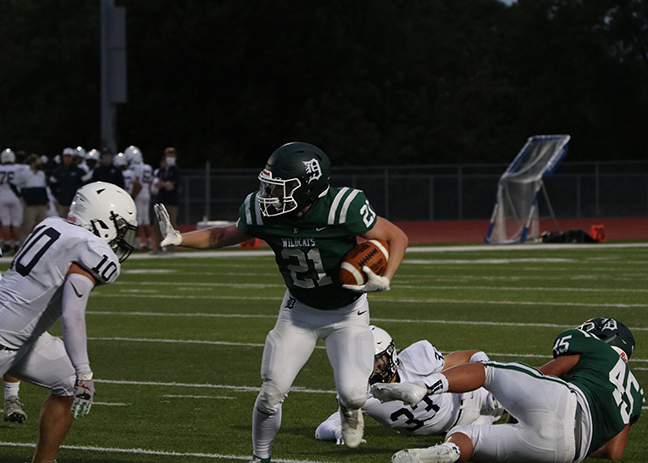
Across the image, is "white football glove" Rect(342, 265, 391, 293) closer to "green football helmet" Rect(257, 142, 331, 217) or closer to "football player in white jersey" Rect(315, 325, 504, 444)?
"green football helmet" Rect(257, 142, 331, 217)

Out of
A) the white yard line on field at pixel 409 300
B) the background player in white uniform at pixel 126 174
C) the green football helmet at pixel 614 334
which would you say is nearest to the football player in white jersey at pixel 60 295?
the green football helmet at pixel 614 334

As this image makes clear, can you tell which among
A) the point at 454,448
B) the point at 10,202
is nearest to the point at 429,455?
the point at 454,448

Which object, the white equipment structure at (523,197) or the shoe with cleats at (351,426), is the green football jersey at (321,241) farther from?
the white equipment structure at (523,197)

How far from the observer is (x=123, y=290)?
13391mm

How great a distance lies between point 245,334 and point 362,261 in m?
5.00

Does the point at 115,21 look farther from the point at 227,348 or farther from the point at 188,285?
the point at 227,348

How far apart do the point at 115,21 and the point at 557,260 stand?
33.9 feet

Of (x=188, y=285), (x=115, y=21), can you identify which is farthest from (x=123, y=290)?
(x=115, y=21)

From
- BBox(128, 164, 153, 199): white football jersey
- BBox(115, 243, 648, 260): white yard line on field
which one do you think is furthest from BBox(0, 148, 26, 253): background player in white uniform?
BBox(115, 243, 648, 260): white yard line on field

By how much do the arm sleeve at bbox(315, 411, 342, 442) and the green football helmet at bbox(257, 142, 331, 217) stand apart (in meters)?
1.30

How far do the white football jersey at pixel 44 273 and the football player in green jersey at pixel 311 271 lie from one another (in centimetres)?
35

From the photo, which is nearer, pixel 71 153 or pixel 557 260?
pixel 557 260

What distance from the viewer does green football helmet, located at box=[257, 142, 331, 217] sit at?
4.80m

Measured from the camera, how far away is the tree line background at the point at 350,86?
36.8 meters
